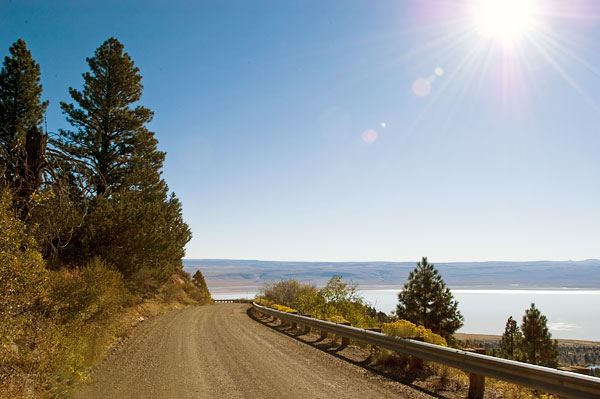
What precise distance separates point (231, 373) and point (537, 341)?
188ft

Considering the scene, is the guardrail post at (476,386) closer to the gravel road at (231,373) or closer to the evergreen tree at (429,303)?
the gravel road at (231,373)

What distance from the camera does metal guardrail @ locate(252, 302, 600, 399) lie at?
4891mm

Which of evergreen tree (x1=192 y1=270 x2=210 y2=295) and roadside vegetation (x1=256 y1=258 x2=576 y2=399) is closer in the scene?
roadside vegetation (x1=256 y1=258 x2=576 y2=399)

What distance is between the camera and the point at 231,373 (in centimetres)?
852

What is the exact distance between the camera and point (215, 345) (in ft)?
40.7

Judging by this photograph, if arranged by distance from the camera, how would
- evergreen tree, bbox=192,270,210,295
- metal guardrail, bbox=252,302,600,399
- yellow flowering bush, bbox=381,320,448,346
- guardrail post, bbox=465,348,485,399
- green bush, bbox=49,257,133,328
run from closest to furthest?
1. metal guardrail, bbox=252,302,600,399
2. guardrail post, bbox=465,348,485,399
3. green bush, bbox=49,257,133,328
4. yellow flowering bush, bbox=381,320,448,346
5. evergreen tree, bbox=192,270,210,295

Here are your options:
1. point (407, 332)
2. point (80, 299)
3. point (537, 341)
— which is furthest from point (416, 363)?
point (537, 341)

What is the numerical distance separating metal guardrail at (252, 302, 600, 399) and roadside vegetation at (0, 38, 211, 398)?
6.94 meters

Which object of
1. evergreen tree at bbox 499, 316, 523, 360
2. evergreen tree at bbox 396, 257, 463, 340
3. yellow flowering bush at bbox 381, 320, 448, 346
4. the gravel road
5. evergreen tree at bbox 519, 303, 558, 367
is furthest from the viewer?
evergreen tree at bbox 499, 316, 523, 360

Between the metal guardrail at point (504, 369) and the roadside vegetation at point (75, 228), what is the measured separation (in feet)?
22.8

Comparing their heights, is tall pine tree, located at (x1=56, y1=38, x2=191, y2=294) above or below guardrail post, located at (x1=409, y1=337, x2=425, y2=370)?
above

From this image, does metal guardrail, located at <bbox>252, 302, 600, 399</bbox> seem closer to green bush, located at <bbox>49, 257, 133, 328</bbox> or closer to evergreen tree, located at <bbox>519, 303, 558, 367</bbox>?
green bush, located at <bbox>49, 257, 133, 328</bbox>

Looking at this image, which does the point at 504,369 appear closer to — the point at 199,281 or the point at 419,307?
the point at 419,307

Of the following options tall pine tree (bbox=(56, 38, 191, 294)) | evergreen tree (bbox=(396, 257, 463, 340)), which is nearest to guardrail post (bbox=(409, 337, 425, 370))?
tall pine tree (bbox=(56, 38, 191, 294))
